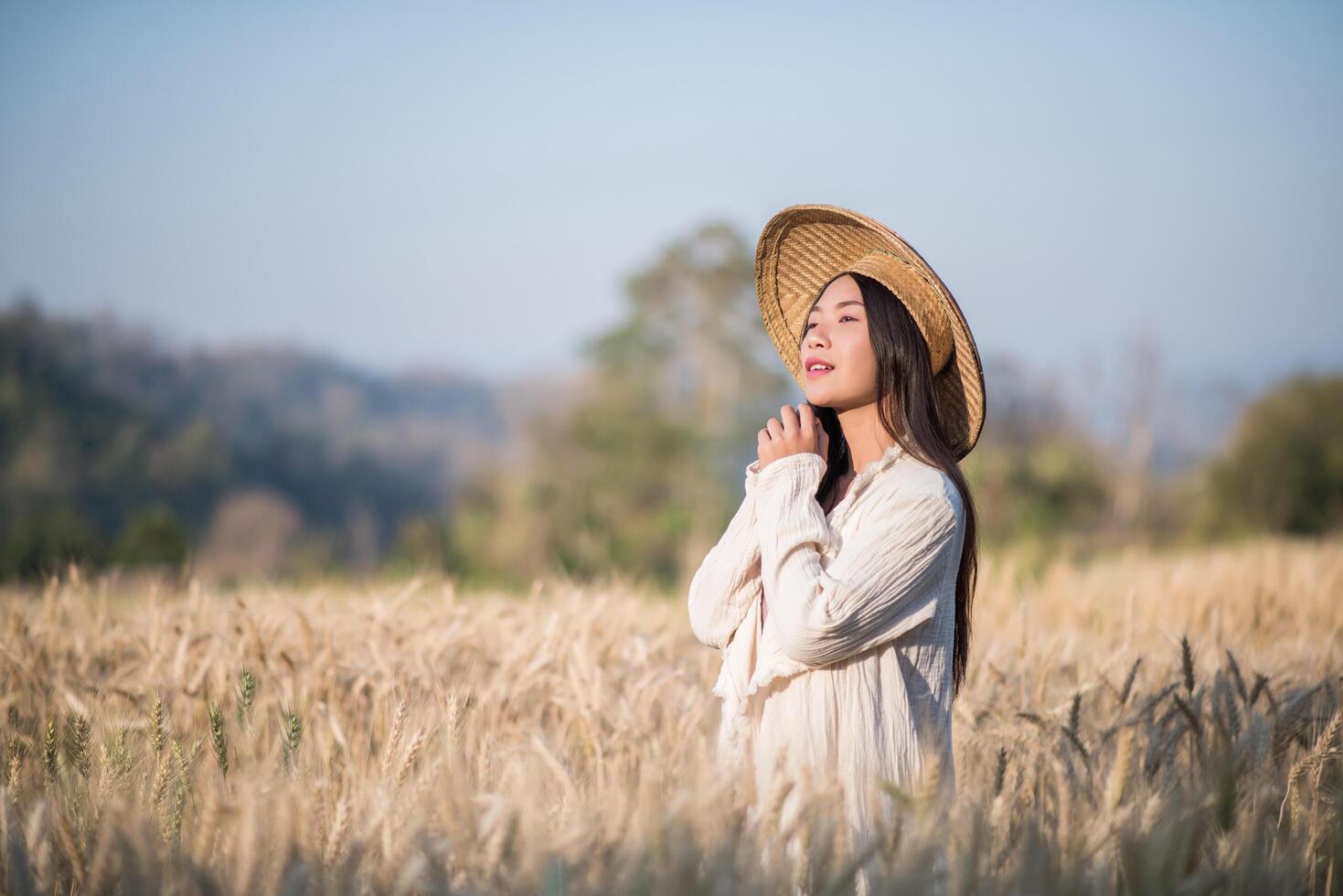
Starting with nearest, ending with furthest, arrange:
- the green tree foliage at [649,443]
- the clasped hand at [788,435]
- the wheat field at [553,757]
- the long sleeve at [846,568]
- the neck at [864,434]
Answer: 1. the wheat field at [553,757]
2. the long sleeve at [846,568]
3. the clasped hand at [788,435]
4. the neck at [864,434]
5. the green tree foliage at [649,443]

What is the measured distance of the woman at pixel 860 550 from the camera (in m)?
2.03

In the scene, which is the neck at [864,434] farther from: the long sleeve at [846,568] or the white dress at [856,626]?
the long sleeve at [846,568]

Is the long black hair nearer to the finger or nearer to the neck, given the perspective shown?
the neck

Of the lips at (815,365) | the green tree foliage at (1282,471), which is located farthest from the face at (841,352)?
the green tree foliage at (1282,471)

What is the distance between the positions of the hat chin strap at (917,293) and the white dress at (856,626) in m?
0.29

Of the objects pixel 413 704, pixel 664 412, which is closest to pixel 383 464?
pixel 664 412

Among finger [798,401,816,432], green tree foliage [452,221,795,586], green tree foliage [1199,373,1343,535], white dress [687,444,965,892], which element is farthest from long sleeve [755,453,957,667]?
green tree foliage [1199,373,1343,535]

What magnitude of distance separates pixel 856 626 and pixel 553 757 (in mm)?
608

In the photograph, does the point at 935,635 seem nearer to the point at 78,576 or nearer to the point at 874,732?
the point at 874,732

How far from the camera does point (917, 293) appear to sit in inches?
91.5

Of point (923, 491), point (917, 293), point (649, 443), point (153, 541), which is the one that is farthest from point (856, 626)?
point (649, 443)

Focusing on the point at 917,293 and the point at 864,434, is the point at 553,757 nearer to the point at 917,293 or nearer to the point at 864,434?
the point at 864,434

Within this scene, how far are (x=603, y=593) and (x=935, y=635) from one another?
262cm

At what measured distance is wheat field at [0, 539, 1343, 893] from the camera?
1445 mm
